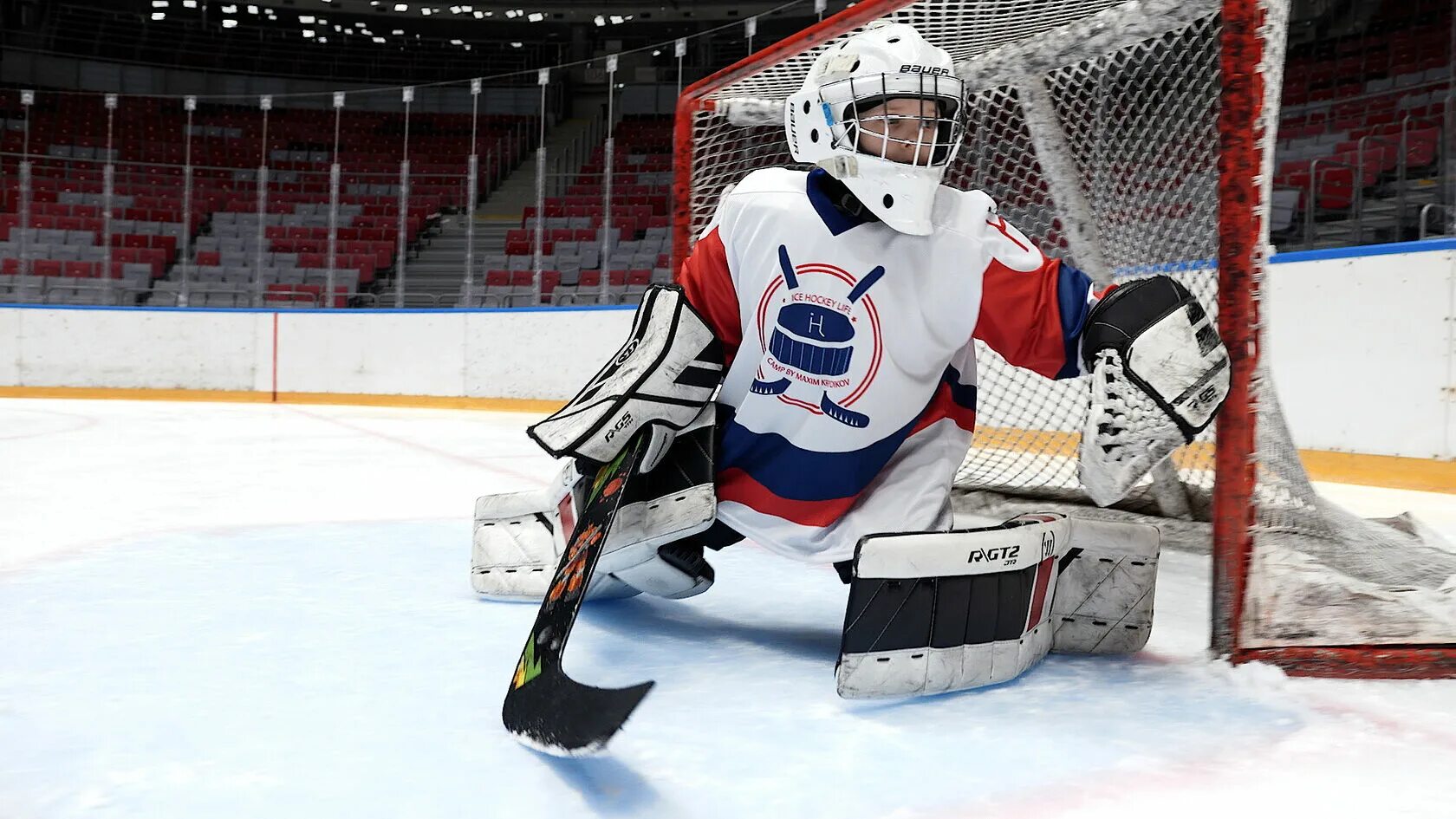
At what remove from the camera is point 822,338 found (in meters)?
1.47

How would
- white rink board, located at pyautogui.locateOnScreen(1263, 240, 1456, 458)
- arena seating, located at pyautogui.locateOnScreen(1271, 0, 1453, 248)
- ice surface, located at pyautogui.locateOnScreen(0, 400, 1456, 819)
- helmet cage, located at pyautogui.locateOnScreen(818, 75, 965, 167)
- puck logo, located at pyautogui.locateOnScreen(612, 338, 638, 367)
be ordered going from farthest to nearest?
arena seating, located at pyautogui.locateOnScreen(1271, 0, 1453, 248)
white rink board, located at pyautogui.locateOnScreen(1263, 240, 1456, 458)
puck logo, located at pyautogui.locateOnScreen(612, 338, 638, 367)
helmet cage, located at pyautogui.locateOnScreen(818, 75, 965, 167)
ice surface, located at pyautogui.locateOnScreen(0, 400, 1456, 819)

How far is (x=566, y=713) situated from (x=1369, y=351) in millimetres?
3635

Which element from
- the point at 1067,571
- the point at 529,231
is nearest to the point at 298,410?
the point at 529,231

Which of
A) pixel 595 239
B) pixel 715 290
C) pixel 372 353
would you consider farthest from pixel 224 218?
pixel 715 290

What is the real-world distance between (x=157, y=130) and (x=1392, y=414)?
11.2 metres

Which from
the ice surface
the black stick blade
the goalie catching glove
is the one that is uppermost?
the goalie catching glove

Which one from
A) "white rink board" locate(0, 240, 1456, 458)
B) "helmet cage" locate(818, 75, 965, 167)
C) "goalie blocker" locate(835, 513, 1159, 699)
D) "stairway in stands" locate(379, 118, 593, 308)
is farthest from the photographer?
"stairway in stands" locate(379, 118, 593, 308)

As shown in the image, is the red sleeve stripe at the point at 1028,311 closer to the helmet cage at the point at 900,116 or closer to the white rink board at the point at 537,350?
the helmet cage at the point at 900,116

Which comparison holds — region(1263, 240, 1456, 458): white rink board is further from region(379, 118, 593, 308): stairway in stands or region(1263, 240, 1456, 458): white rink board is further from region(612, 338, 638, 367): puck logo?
region(379, 118, 593, 308): stairway in stands

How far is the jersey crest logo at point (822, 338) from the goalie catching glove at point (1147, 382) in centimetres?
30

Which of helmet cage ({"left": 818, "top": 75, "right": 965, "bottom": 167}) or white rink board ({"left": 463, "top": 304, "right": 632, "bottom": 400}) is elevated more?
helmet cage ({"left": 818, "top": 75, "right": 965, "bottom": 167})

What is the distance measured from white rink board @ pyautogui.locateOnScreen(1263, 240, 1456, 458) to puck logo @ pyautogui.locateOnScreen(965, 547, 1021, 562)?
8.33 ft

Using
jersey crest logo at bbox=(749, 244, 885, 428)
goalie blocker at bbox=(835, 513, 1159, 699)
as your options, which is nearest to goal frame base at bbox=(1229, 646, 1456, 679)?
goalie blocker at bbox=(835, 513, 1159, 699)

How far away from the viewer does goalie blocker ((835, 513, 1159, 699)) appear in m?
1.25
